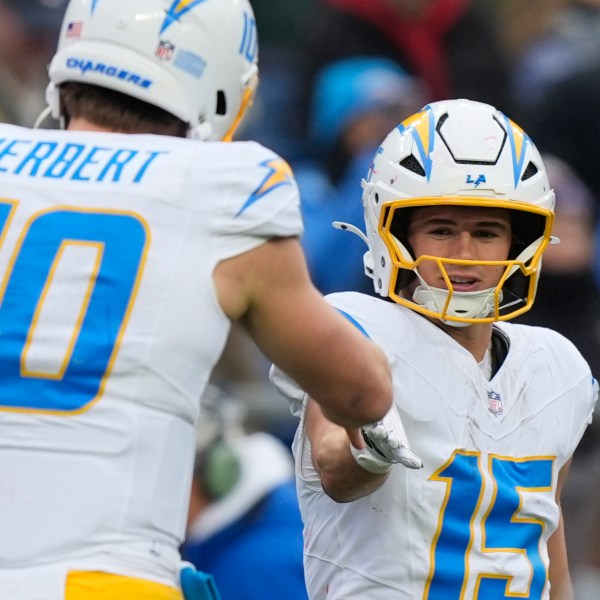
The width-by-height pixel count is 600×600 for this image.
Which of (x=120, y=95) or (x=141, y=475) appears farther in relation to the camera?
(x=120, y=95)

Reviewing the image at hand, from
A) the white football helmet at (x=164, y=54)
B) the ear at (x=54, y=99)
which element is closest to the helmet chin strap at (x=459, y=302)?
the white football helmet at (x=164, y=54)

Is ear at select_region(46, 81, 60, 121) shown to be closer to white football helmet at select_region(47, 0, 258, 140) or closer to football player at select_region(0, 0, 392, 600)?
white football helmet at select_region(47, 0, 258, 140)

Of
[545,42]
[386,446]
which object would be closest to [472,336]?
[386,446]

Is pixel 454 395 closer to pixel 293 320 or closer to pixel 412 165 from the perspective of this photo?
A: pixel 412 165

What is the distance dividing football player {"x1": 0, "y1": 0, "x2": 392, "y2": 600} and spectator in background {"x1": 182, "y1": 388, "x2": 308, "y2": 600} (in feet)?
7.21

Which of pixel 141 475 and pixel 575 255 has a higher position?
pixel 141 475

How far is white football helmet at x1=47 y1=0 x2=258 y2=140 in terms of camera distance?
9.43ft

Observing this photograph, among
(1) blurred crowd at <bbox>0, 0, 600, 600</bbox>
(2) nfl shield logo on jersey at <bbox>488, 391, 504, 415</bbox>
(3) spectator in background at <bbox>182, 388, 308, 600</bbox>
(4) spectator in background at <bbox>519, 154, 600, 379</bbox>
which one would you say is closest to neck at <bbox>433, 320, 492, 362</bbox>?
(2) nfl shield logo on jersey at <bbox>488, 391, 504, 415</bbox>

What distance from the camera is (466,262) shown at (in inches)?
138

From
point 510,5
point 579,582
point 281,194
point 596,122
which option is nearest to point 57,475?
point 281,194

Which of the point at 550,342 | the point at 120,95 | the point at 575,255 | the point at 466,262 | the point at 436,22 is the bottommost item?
the point at 575,255

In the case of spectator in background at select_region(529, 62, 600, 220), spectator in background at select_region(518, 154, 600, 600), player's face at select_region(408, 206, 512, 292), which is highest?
player's face at select_region(408, 206, 512, 292)

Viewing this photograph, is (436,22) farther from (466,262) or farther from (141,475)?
(141,475)

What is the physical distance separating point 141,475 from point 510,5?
20.0ft
